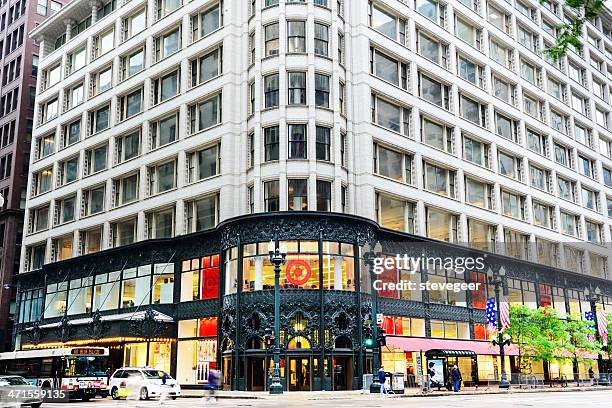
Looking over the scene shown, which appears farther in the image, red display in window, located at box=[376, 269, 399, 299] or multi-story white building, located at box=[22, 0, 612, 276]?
red display in window, located at box=[376, 269, 399, 299]

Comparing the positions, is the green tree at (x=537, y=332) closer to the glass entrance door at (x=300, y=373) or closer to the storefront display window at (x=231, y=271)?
the glass entrance door at (x=300, y=373)

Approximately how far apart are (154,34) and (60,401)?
33.6m

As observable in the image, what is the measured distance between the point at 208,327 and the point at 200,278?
3659 millimetres

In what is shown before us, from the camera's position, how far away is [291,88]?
147 feet

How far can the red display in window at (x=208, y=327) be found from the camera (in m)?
46.0

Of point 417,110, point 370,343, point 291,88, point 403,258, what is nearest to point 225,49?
point 291,88

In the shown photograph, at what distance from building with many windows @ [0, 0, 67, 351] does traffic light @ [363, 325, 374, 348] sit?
159ft

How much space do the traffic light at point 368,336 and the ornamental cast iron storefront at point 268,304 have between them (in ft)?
5.13

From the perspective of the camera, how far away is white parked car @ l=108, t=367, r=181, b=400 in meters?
36.1

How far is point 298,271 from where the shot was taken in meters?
40.9

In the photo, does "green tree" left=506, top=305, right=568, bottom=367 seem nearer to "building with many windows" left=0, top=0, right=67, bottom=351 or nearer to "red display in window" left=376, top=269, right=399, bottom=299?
"red display in window" left=376, top=269, right=399, bottom=299

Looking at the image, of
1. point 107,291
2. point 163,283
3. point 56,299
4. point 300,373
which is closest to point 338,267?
point 300,373

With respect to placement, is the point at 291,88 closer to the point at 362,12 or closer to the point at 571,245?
the point at 362,12

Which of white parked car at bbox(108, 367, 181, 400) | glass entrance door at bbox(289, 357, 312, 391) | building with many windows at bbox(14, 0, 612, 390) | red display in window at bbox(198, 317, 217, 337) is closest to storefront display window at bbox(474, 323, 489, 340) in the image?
building with many windows at bbox(14, 0, 612, 390)
